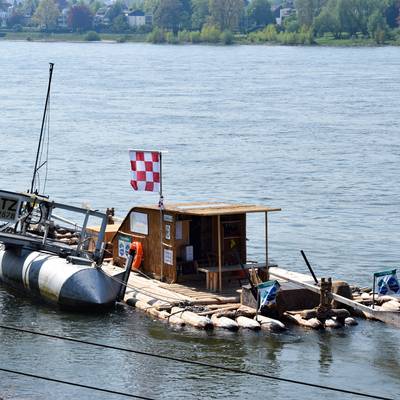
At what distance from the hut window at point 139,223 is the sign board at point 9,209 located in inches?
129

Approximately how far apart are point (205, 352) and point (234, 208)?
209 inches

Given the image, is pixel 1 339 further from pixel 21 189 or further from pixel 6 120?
pixel 6 120

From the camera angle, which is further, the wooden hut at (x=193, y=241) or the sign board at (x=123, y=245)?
the sign board at (x=123, y=245)

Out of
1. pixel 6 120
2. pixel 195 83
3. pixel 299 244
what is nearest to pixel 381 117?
pixel 6 120

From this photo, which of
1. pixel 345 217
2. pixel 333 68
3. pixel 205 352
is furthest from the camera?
pixel 333 68

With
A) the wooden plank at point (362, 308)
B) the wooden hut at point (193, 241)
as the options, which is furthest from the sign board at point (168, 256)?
the wooden plank at point (362, 308)

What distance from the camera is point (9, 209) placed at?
35.3 m

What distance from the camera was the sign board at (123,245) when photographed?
35719 millimetres

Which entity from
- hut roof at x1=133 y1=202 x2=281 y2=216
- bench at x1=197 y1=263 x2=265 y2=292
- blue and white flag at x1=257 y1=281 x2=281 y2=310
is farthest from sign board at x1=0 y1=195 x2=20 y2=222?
blue and white flag at x1=257 y1=281 x2=281 y2=310

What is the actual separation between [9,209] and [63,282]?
10.3ft

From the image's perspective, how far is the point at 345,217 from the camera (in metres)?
51.9

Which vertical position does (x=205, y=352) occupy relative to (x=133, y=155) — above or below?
below

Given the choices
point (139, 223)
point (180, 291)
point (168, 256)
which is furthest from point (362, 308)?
point (139, 223)

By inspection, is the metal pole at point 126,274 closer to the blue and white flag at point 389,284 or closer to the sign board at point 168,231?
the sign board at point 168,231
